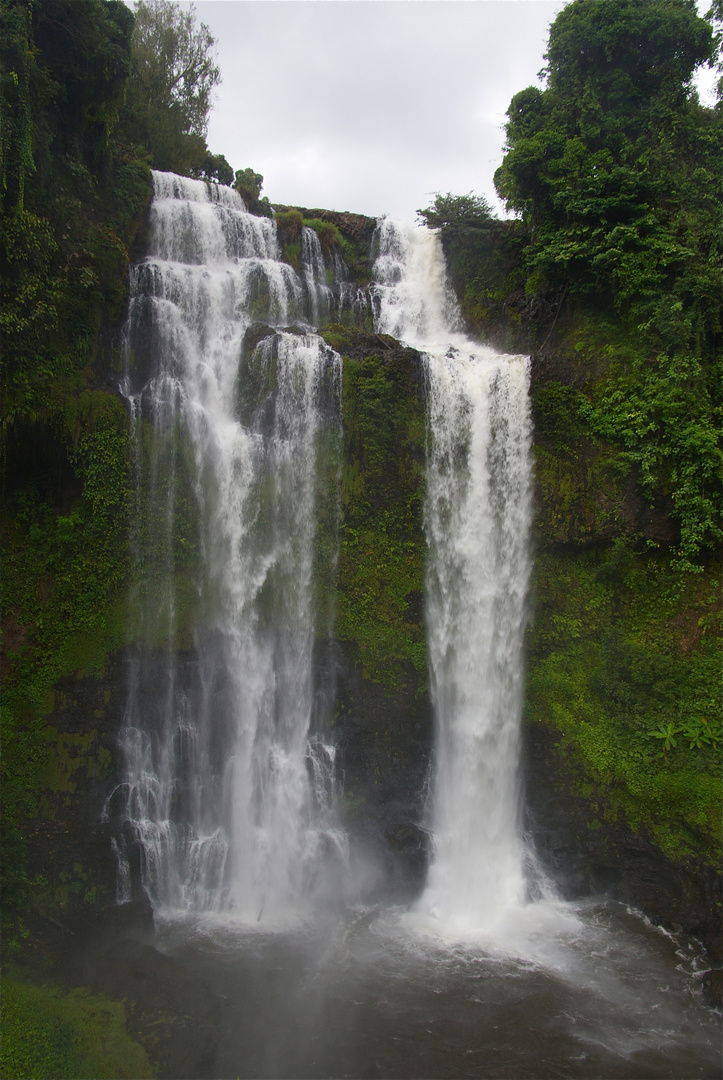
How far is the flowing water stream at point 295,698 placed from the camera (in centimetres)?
1055

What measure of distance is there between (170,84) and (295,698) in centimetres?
2301

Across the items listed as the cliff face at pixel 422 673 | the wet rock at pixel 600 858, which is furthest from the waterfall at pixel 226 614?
the wet rock at pixel 600 858

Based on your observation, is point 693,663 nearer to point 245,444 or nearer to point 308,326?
point 245,444

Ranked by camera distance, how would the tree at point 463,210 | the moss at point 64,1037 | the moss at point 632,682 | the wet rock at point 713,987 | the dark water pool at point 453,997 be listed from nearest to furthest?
the moss at point 64,1037
the dark water pool at point 453,997
the wet rock at point 713,987
the moss at point 632,682
the tree at point 463,210

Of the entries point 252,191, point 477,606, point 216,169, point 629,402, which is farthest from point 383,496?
point 216,169

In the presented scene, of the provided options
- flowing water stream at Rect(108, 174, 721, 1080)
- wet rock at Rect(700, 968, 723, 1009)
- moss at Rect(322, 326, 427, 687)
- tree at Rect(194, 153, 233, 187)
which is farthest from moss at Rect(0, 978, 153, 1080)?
tree at Rect(194, 153, 233, 187)

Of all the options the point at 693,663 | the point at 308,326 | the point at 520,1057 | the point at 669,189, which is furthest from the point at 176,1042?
the point at 669,189

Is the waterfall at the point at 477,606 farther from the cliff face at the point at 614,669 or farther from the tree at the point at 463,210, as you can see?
the tree at the point at 463,210

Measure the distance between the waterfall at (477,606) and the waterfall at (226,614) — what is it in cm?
234

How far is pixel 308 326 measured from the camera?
54.9 ft

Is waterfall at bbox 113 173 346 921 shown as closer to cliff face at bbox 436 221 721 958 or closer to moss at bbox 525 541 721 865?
cliff face at bbox 436 221 721 958

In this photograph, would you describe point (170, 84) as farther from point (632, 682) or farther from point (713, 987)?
point (713, 987)

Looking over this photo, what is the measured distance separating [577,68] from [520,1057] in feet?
72.2

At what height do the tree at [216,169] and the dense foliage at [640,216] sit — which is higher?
the tree at [216,169]
